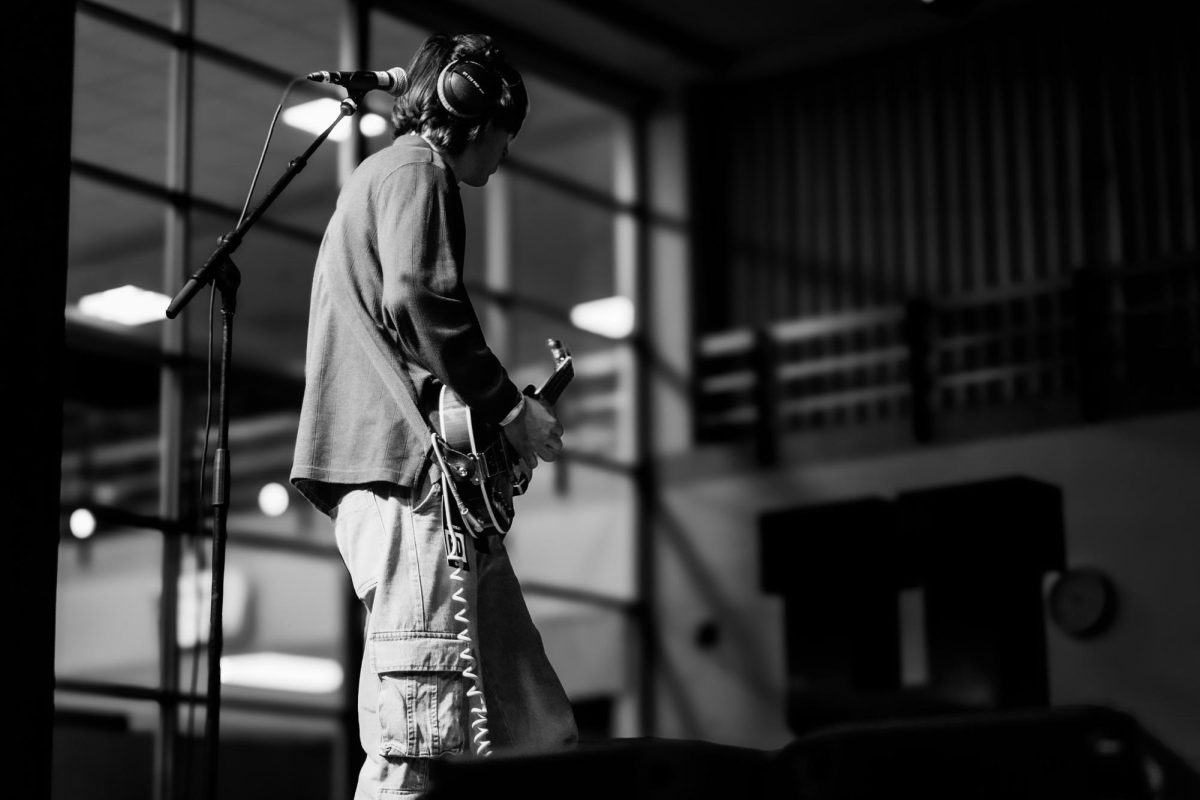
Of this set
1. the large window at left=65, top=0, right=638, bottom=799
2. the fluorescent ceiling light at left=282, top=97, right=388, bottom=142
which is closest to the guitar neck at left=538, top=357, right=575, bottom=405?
the large window at left=65, top=0, right=638, bottom=799

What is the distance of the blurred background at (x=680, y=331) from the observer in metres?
8.94

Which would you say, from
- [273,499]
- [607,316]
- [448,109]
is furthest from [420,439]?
[607,316]

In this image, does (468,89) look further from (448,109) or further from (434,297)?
(434,297)

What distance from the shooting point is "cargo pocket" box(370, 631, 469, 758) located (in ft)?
7.97

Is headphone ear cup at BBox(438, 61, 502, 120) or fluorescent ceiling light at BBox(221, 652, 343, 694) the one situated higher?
headphone ear cup at BBox(438, 61, 502, 120)

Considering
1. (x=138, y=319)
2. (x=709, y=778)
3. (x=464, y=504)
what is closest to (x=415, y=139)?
(x=464, y=504)

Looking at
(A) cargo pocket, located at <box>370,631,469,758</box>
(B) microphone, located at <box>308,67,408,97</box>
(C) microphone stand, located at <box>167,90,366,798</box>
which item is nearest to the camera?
(A) cargo pocket, located at <box>370,631,469,758</box>

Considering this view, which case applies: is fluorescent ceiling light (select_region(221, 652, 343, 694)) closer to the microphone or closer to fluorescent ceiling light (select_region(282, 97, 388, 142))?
fluorescent ceiling light (select_region(282, 97, 388, 142))

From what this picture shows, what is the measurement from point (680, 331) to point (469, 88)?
965 cm

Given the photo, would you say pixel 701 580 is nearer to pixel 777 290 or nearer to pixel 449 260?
pixel 777 290

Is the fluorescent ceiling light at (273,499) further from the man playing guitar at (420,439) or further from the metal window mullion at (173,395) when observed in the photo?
the man playing guitar at (420,439)

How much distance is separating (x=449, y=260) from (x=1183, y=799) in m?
1.27

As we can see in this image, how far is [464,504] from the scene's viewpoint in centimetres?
252

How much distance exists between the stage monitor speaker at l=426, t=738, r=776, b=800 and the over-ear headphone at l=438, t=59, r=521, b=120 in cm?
111
